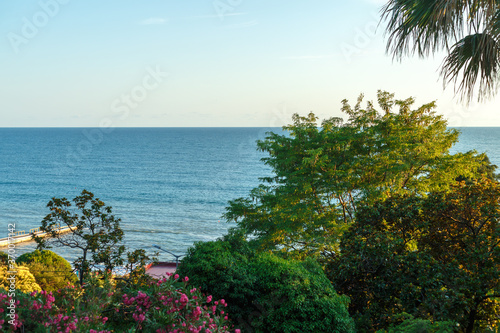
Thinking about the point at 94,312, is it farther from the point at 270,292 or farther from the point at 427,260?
the point at 427,260

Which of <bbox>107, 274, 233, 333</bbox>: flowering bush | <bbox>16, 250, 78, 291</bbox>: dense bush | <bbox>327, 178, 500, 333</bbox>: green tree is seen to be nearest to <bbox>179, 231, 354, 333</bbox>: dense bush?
<bbox>327, 178, 500, 333</bbox>: green tree

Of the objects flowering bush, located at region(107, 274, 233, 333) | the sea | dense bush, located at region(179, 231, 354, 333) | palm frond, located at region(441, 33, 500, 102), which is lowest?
the sea

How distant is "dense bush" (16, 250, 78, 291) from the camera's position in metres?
18.9

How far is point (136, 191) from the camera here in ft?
235

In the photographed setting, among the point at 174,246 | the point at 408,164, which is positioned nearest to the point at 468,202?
the point at 408,164

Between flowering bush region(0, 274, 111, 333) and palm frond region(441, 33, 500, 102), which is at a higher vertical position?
palm frond region(441, 33, 500, 102)

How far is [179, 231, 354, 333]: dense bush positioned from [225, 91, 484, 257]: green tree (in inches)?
282

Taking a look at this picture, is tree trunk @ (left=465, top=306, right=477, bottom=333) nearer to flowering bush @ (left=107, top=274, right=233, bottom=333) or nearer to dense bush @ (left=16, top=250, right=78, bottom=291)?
flowering bush @ (left=107, top=274, right=233, bottom=333)

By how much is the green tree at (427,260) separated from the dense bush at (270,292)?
1.26 meters

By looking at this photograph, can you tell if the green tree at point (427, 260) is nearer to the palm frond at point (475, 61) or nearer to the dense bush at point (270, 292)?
the dense bush at point (270, 292)

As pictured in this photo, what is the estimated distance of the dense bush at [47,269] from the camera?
18.9 meters

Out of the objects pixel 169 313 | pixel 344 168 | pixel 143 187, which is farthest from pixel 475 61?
pixel 143 187

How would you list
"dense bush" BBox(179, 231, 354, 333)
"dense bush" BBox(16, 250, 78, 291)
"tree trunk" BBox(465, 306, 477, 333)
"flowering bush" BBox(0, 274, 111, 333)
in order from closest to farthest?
"flowering bush" BBox(0, 274, 111, 333), "dense bush" BBox(179, 231, 354, 333), "tree trunk" BBox(465, 306, 477, 333), "dense bush" BBox(16, 250, 78, 291)

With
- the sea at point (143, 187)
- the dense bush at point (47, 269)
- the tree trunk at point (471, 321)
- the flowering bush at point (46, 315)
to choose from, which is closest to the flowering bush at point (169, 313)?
the flowering bush at point (46, 315)
